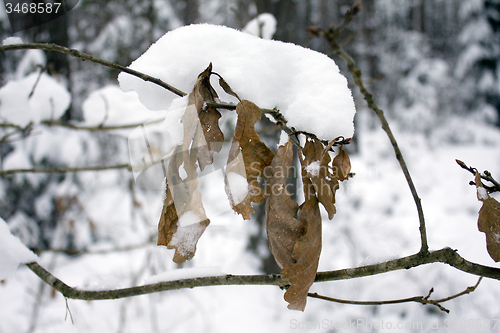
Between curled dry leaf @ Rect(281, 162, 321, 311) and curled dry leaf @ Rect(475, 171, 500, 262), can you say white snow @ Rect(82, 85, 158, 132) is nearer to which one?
curled dry leaf @ Rect(281, 162, 321, 311)

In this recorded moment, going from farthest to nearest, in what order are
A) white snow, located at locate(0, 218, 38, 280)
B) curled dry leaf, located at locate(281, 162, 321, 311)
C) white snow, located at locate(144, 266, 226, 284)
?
white snow, located at locate(0, 218, 38, 280) → white snow, located at locate(144, 266, 226, 284) → curled dry leaf, located at locate(281, 162, 321, 311)

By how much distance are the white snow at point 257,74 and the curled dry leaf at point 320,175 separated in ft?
0.12

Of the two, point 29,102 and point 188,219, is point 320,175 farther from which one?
point 29,102

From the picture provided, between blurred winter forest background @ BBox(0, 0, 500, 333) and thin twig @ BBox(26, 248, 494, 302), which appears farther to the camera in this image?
blurred winter forest background @ BBox(0, 0, 500, 333)

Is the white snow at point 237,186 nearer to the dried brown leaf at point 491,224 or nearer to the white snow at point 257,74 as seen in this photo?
the white snow at point 257,74

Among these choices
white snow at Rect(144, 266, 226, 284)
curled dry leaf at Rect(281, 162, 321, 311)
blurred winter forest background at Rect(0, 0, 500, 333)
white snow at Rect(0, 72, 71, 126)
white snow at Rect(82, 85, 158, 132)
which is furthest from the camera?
blurred winter forest background at Rect(0, 0, 500, 333)

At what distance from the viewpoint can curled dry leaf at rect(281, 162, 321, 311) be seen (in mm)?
403

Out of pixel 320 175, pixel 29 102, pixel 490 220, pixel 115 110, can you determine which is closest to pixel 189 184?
pixel 320 175

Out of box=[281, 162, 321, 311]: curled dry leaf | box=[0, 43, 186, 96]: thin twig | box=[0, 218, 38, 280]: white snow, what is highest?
box=[0, 43, 186, 96]: thin twig

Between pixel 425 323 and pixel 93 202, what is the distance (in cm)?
393

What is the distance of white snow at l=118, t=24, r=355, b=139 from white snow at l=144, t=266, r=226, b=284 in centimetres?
32

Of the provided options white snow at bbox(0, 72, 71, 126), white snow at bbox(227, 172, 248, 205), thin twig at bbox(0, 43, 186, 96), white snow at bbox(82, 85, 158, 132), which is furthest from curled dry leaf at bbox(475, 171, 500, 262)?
white snow at bbox(0, 72, 71, 126)

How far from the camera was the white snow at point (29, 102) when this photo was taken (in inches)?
47.3

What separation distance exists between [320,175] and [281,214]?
0.25 ft
